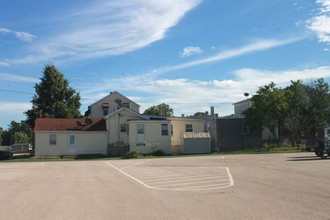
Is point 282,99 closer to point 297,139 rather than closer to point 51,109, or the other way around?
point 297,139

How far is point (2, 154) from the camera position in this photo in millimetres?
48031

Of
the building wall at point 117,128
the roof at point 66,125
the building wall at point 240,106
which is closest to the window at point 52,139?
the roof at point 66,125

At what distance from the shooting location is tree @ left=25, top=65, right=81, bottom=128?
6681 centimetres

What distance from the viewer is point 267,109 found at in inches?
1973

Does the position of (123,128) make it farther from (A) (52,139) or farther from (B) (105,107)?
(B) (105,107)

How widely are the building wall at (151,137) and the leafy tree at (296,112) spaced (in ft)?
50.2

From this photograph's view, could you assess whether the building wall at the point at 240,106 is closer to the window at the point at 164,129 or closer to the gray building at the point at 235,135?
the gray building at the point at 235,135

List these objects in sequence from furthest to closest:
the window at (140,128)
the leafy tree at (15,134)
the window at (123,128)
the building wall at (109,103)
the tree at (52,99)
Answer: the leafy tree at (15,134) → the building wall at (109,103) → the tree at (52,99) → the window at (123,128) → the window at (140,128)

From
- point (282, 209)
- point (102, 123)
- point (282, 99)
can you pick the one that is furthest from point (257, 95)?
point (282, 209)

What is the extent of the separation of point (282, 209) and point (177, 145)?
139 ft

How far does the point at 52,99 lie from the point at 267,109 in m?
35.2

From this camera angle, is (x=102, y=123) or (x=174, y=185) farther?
(x=102, y=123)

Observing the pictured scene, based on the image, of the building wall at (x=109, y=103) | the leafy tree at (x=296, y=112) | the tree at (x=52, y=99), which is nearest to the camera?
the leafy tree at (x=296, y=112)

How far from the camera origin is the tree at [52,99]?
6681cm
